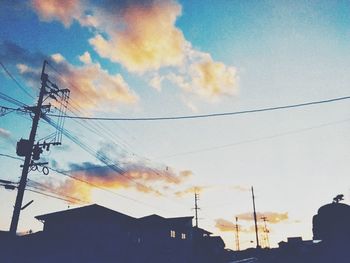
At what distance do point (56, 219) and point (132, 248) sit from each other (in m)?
8.64

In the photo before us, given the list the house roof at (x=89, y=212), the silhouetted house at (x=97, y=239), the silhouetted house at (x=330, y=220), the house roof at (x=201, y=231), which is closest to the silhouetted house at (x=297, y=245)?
the silhouetted house at (x=330, y=220)

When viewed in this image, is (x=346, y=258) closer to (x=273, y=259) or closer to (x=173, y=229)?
(x=273, y=259)

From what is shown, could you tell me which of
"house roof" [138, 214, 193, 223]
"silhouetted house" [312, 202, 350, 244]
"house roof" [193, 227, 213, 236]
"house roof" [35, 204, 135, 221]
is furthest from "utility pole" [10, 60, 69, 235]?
"silhouetted house" [312, 202, 350, 244]

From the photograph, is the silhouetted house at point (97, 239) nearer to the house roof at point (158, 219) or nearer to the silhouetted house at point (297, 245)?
the house roof at point (158, 219)

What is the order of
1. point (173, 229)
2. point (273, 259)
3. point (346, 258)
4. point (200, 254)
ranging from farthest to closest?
point (200, 254) < point (173, 229) < point (273, 259) < point (346, 258)

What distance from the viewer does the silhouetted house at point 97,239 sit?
86.2 feet

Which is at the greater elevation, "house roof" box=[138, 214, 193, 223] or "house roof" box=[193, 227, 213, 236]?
"house roof" box=[138, 214, 193, 223]

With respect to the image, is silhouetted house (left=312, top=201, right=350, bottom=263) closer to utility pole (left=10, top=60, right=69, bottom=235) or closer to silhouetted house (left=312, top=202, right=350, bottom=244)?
silhouetted house (left=312, top=202, right=350, bottom=244)

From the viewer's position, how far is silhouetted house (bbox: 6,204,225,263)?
26266 mm

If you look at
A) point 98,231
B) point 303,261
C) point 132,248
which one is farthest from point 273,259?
point 98,231

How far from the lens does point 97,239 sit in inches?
1079

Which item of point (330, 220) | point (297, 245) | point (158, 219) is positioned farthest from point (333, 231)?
point (158, 219)

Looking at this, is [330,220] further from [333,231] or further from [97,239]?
[97,239]

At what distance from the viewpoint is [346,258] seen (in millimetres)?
29172
